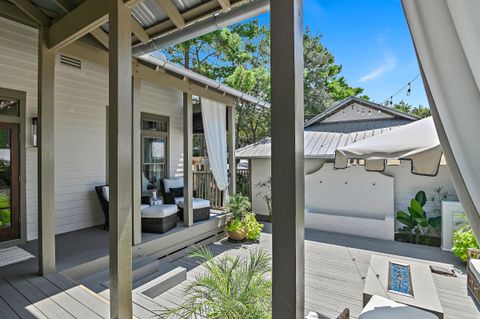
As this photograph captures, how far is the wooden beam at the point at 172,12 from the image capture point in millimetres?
2744

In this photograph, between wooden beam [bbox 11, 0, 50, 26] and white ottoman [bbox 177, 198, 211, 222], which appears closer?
wooden beam [bbox 11, 0, 50, 26]

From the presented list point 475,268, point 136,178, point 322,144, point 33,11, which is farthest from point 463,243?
point 33,11

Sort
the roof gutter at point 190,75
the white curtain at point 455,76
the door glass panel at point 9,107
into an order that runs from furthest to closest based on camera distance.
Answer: the roof gutter at point 190,75
the door glass panel at point 9,107
the white curtain at point 455,76

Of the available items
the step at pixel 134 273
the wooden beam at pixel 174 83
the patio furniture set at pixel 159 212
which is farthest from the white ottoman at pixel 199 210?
the wooden beam at pixel 174 83

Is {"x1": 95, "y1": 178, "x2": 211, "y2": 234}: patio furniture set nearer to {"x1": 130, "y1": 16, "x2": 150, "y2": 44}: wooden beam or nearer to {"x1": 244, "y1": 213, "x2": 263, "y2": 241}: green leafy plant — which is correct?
{"x1": 244, "y1": 213, "x2": 263, "y2": 241}: green leafy plant

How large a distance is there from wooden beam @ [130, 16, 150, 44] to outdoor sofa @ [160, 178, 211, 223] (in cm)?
365

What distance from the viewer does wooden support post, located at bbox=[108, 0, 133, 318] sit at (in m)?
2.38

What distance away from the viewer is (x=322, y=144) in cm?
885

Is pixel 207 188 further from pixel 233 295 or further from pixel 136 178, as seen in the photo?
pixel 233 295

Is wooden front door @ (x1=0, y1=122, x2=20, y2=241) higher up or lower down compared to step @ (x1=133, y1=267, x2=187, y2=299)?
higher up

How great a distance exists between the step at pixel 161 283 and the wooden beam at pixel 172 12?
10.9 ft

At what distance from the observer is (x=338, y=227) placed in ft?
23.7

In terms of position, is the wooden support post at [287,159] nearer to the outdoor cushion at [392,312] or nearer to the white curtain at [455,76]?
the white curtain at [455,76]

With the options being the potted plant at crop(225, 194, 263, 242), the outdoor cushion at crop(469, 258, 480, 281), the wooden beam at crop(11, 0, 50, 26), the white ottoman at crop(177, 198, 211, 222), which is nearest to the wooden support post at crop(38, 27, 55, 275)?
the wooden beam at crop(11, 0, 50, 26)
